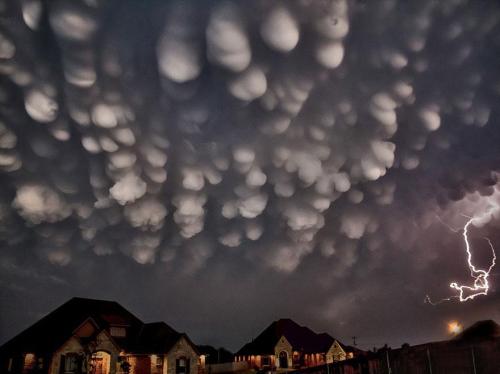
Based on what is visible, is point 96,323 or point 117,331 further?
point 117,331

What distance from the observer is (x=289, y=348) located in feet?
205

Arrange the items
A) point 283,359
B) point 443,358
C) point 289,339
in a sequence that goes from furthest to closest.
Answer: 1. point 289,339
2. point 283,359
3. point 443,358

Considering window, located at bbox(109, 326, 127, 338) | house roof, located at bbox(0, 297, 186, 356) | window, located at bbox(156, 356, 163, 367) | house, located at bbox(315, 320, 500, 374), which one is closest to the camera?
house, located at bbox(315, 320, 500, 374)

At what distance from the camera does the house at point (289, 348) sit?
6094 cm

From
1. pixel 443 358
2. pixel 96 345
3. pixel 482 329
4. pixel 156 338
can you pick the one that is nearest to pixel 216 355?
pixel 156 338

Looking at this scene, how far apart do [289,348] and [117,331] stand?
2770 cm

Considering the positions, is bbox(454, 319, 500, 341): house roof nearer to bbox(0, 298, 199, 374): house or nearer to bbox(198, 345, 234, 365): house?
bbox(0, 298, 199, 374): house

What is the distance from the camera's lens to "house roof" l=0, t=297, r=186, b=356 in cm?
3922

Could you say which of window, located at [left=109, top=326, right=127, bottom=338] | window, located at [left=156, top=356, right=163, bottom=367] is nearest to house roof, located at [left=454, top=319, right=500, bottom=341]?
window, located at [left=156, top=356, right=163, bottom=367]

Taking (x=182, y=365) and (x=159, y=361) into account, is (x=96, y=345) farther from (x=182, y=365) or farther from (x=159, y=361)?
(x=182, y=365)

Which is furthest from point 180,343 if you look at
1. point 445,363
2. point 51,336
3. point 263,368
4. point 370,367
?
point 445,363

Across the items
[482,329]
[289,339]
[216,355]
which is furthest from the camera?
[216,355]

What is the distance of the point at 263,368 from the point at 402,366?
43.9 metres

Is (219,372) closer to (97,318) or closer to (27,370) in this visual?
(97,318)
